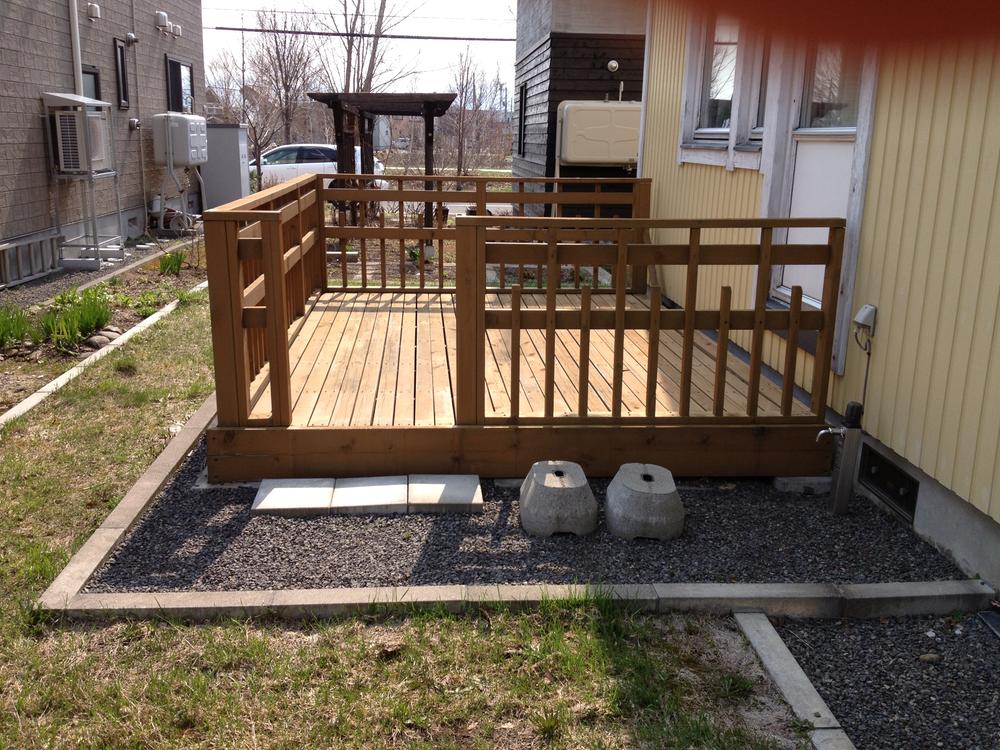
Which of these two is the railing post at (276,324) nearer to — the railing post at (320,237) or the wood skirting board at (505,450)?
the wood skirting board at (505,450)

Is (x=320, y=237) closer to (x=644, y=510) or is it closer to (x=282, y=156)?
(x=644, y=510)

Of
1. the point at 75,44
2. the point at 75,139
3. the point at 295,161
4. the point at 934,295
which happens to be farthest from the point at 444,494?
the point at 295,161

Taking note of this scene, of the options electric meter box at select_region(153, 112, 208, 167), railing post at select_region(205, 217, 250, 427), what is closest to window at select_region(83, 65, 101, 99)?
electric meter box at select_region(153, 112, 208, 167)

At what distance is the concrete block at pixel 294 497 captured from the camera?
3715 mm

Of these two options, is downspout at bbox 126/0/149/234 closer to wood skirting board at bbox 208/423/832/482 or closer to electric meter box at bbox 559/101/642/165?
electric meter box at bbox 559/101/642/165

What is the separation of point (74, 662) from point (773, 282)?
398 centimetres

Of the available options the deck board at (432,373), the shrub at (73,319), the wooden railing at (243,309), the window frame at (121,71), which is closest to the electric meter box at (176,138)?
the window frame at (121,71)

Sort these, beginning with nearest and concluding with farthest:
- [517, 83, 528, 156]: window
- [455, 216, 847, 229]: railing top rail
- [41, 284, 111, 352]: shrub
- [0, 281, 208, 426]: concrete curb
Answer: [455, 216, 847, 229]: railing top rail < [0, 281, 208, 426]: concrete curb < [41, 284, 111, 352]: shrub < [517, 83, 528, 156]: window

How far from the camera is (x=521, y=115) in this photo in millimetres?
16219

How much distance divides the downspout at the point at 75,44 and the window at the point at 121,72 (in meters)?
1.60

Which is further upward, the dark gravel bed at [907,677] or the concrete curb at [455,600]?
the concrete curb at [455,600]

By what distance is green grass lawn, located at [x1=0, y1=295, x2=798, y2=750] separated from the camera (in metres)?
2.36

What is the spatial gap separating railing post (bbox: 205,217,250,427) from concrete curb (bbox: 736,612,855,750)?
88.1 inches

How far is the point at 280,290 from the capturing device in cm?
385
